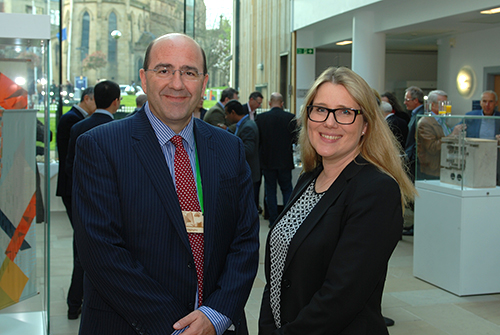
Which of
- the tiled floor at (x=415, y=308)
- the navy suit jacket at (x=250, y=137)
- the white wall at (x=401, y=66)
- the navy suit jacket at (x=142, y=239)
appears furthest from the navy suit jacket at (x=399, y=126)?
the white wall at (x=401, y=66)

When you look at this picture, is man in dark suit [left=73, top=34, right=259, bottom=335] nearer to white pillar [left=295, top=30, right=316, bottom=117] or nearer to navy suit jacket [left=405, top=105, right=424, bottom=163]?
navy suit jacket [left=405, top=105, right=424, bottom=163]

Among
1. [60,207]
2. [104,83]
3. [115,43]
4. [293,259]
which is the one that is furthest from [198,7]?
[293,259]

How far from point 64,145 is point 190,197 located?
341 cm

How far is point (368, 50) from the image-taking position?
1032 centimetres

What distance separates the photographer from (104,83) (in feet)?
14.0

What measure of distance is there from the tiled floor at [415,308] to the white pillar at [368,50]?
5.38 meters

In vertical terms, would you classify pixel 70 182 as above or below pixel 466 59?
below

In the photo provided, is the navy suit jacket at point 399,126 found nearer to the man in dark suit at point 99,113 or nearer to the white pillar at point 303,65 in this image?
the man in dark suit at point 99,113

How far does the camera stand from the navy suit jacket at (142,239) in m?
1.68

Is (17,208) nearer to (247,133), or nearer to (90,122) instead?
(90,122)

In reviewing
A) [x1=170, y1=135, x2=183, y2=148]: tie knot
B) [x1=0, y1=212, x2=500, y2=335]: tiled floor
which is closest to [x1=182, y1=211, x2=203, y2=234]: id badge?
[x1=170, y1=135, x2=183, y2=148]: tie knot

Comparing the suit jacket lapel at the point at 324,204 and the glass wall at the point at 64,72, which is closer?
the suit jacket lapel at the point at 324,204

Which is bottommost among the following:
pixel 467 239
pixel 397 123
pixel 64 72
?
pixel 467 239

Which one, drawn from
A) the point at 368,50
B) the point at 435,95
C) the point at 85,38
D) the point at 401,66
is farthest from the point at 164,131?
the point at 401,66
